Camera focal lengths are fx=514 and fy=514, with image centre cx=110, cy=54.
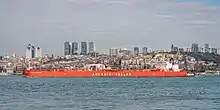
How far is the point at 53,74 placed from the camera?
463 ft

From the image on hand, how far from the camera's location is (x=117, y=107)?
117 ft

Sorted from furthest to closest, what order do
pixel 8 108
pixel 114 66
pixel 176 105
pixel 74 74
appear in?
pixel 114 66 < pixel 74 74 < pixel 176 105 < pixel 8 108

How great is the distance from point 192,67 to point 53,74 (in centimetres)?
7057

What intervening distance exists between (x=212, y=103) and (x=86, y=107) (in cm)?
1010

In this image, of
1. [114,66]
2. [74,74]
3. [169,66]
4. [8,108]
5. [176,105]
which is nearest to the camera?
[8,108]

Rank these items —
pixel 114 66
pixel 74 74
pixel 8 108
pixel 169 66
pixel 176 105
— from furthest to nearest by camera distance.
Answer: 1. pixel 114 66
2. pixel 169 66
3. pixel 74 74
4. pixel 176 105
5. pixel 8 108

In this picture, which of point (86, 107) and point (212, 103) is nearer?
point (86, 107)

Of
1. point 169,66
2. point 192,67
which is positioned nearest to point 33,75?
point 169,66

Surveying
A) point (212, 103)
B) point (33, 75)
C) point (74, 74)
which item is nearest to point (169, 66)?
point (74, 74)

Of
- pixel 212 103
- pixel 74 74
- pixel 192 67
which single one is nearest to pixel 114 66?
pixel 192 67

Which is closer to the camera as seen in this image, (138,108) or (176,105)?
(138,108)

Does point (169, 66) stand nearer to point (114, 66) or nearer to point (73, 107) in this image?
point (114, 66)

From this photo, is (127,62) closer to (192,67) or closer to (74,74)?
(192,67)

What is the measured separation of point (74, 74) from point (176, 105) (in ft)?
343
